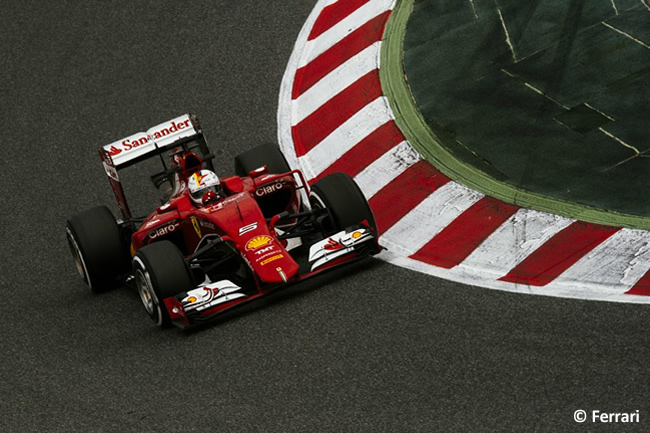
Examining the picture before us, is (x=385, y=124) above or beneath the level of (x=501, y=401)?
above

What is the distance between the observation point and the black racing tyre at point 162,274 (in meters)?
8.46

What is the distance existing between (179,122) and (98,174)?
1860 mm

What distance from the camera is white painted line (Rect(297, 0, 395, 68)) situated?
1227cm

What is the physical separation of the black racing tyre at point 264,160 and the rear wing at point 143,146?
1.09 feet

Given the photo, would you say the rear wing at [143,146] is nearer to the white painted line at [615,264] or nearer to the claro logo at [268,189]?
the claro logo at [268,189]

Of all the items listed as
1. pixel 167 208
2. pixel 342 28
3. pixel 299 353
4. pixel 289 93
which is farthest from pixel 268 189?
pixel 342 28

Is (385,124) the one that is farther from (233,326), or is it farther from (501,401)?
(501,401)

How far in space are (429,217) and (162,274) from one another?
2407mm

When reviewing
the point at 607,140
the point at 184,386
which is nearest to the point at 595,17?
the point at 607,140

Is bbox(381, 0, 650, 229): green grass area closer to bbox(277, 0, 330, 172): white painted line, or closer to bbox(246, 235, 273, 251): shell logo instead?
bbox(277, 0, 330, 172): white painted line

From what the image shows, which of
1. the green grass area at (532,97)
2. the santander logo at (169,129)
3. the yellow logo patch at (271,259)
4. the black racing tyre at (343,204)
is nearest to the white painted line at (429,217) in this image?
the green grass area at (532,97)

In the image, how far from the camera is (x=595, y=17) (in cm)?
1123

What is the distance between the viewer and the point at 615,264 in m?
8.41

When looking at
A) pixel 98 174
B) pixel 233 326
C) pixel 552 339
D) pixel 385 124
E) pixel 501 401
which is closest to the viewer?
pixel 501 401
